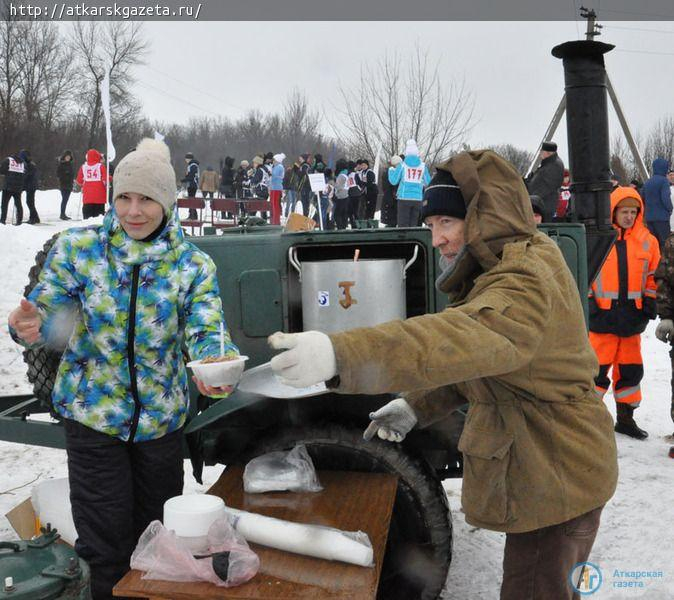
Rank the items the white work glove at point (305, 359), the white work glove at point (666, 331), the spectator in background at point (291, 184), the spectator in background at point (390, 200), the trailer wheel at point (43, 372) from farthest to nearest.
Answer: the spectator in background at point (291, 184), the spectator in background at point (390, 200), the white work glove at point (666, 331), the trailer wheel at point (43, 372), the white work glove at point (305, 359)

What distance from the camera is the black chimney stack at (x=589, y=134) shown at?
4168 mm

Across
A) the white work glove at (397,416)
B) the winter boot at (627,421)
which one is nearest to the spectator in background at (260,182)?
the winter boot at (627,421)

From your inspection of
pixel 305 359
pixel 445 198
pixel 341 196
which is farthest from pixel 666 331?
pixel 341 196

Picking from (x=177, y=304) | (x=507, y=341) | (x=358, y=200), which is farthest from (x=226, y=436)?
(x=358, y=200)

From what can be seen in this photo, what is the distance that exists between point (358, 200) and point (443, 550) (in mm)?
15023

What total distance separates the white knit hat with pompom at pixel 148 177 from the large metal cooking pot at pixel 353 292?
0.92 metres

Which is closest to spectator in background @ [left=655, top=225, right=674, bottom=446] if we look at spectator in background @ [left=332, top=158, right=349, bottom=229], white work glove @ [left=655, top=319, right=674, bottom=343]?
white work glove @ [left=655, top=319, right=674, bottom=343]

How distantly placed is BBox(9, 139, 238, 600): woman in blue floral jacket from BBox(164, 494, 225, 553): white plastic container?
494mm

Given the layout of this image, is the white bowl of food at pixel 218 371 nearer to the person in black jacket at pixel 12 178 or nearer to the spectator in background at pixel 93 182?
the spectator in background at pixel 93 182

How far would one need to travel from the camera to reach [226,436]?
3275mm

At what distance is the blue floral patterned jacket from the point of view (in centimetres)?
251

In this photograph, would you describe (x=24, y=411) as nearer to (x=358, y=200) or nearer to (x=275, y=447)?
(x=275, y=447)

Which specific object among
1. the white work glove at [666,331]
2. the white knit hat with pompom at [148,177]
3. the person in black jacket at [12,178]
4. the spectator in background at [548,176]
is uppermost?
the person in black jacket at [12,178]

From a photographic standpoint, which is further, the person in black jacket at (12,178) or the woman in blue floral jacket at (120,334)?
the person in black jacket at (12,178)
